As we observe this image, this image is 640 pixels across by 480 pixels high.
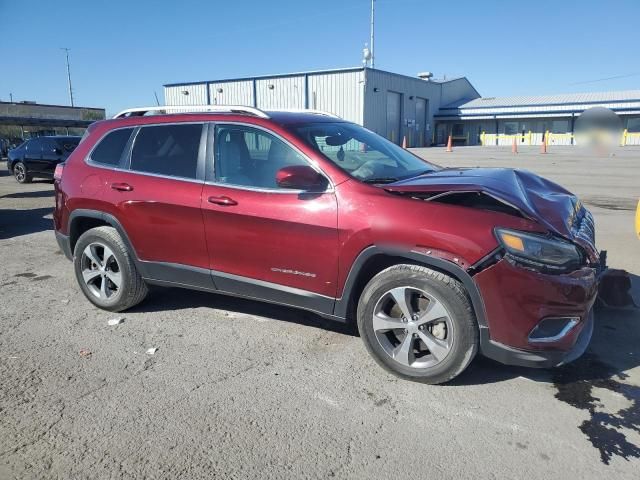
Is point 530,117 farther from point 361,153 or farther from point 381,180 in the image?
point 381,180

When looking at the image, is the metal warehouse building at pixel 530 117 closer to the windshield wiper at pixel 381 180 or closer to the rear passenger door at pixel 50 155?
the rear passenger door at pixel 50 155

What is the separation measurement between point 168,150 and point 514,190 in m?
2.74

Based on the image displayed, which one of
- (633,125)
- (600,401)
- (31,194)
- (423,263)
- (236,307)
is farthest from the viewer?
(633,125)

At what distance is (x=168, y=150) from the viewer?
416 centimetres

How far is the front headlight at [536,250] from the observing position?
2.84 m

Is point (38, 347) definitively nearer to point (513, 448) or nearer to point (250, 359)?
point (250, 359)

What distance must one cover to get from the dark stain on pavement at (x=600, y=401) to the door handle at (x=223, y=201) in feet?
8.36

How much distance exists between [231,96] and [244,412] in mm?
39985

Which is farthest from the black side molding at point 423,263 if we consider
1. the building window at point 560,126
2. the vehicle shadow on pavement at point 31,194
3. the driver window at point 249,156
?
the building window at point 560,126

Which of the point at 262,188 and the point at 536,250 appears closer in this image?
the point at 536,250

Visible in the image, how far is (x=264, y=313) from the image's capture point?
14.6 ft

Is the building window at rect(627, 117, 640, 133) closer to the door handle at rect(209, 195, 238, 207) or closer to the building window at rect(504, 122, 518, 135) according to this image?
the building window at rect(504, 122, 518, 135)

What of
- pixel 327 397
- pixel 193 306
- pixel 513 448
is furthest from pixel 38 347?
pixel 513 448

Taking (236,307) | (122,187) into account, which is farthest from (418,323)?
(122,187)
